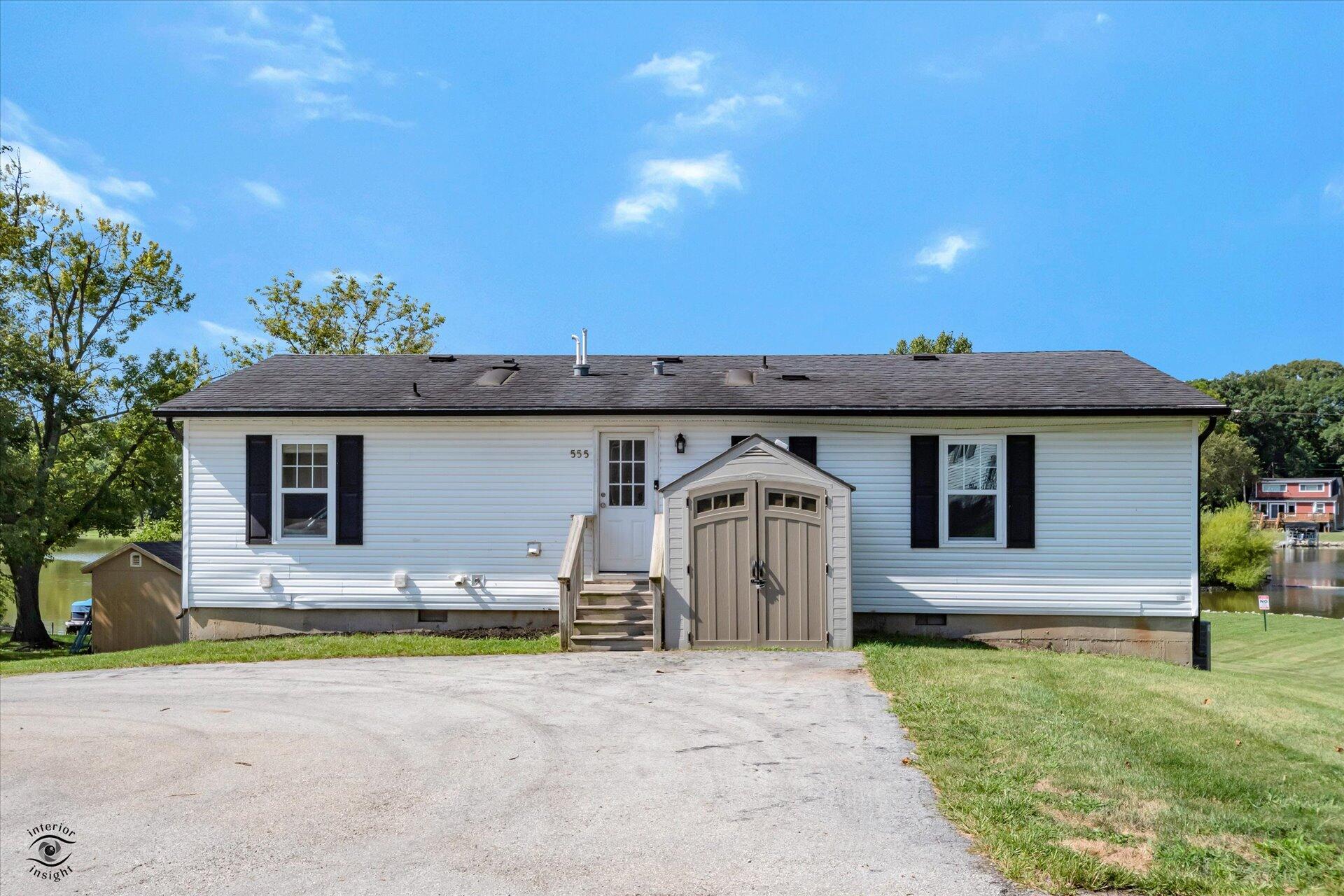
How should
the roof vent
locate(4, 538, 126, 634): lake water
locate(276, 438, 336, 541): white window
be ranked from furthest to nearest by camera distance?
locate(4, 538, 126, 634): lake water → the roof vent → locate(276, 438, 336, 541): white window

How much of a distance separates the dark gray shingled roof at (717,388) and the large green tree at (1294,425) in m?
84.3

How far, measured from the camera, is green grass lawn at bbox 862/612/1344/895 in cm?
440

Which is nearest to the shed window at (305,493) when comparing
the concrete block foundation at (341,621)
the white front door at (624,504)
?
the concrete block foundation at (341,621)

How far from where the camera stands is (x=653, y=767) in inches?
247

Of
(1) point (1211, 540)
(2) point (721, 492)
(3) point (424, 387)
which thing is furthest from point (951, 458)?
(1) point (1211, 540)

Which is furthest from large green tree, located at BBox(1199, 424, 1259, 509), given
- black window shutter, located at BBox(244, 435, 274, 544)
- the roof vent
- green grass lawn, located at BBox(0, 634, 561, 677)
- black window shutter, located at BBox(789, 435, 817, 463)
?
black window shutter, located at BBox(244, 435, 274, 544)

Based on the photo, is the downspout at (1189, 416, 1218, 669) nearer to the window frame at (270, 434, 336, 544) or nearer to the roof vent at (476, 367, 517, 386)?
the roof vent at (476, 367, 517, 386)

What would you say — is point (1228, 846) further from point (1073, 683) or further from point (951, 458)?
point (951, 458)

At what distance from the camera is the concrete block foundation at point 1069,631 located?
1276cm

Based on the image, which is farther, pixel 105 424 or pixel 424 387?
pixel 105 424

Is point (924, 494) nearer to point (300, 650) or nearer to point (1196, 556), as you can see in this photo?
point (1196, 556)

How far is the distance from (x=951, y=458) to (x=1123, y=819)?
27.6ft

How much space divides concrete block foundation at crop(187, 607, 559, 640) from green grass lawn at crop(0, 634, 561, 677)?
0.30 metres

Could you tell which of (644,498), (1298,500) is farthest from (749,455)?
(1298,500)
